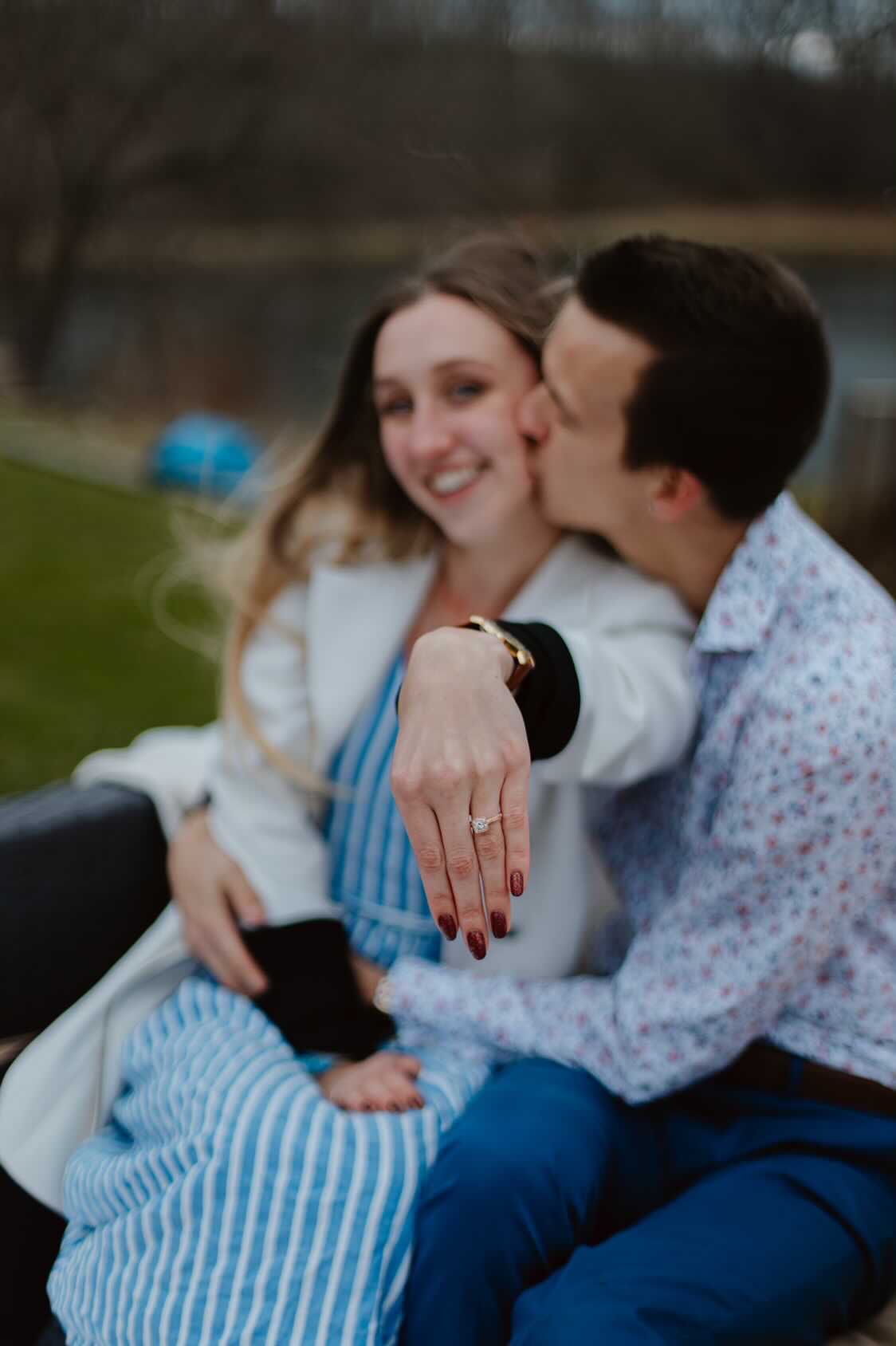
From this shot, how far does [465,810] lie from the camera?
3.51 feet

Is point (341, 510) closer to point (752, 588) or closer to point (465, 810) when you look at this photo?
point (752, 588)

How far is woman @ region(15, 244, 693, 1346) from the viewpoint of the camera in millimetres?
1191

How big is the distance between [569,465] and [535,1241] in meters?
0.76

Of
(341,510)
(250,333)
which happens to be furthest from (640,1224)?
(250,333)

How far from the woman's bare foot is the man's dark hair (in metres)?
0.66

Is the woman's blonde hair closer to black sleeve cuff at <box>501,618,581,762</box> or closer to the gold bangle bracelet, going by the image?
the gold bangle bracelet

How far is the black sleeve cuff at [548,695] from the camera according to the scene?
1.23m

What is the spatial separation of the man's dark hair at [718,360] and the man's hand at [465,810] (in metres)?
0.42

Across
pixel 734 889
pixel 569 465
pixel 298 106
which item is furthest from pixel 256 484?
pixel 298 106

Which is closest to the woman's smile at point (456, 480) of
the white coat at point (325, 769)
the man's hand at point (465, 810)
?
the white coat at point (325, 769)

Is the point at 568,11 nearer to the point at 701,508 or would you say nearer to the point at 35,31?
the point at 35,31

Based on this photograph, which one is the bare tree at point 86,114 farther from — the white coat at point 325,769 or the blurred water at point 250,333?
the white coat at point 325,769

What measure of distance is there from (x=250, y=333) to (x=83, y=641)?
7741 mm

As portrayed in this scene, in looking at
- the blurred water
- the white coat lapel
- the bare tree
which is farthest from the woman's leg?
the bare tree
